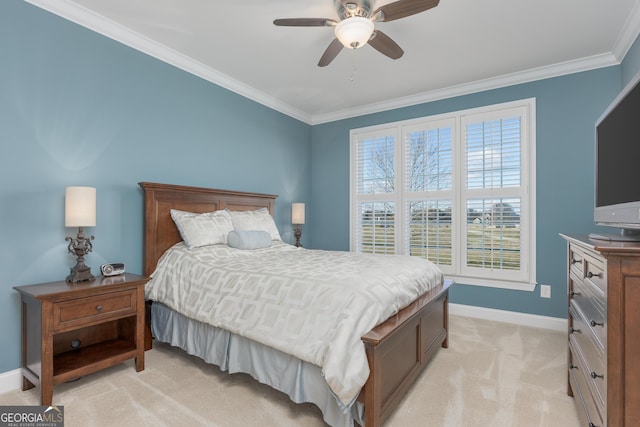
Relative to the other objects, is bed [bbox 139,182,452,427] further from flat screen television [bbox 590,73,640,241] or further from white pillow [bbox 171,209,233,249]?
flat screen television [bbox 590,73,640,241]

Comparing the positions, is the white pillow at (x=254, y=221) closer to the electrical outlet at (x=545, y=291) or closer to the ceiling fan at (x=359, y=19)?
the ceiling fan at (x=359, y=19)

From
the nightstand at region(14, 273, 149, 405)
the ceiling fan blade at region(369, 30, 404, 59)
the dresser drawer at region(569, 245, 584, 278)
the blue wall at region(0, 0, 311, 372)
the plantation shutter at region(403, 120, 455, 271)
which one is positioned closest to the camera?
the dresser drawer at region(569, 245, 584, 278)

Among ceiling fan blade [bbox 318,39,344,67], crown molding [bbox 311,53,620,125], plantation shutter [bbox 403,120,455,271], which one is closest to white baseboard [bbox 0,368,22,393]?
ceiling fan blade [bbox 318,39,344,67]

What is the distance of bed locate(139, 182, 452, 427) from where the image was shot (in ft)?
5.31

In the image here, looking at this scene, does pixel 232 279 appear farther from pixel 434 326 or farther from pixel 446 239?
pixel 446 239

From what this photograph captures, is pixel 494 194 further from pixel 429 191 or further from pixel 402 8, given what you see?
pixel 402 8

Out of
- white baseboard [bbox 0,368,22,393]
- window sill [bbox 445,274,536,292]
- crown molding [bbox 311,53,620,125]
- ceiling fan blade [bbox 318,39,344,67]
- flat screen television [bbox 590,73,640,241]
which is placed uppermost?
crown molding [bbox 311,53,620,125]

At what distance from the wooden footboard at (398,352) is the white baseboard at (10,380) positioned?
92.5 inches

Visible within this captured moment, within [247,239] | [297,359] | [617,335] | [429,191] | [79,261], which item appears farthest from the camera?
[429,191]

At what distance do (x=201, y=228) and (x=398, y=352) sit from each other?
1.99m

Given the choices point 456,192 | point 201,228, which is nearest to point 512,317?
point 456,192

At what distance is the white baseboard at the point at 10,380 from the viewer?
2.10 m

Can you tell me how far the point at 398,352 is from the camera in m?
1.88

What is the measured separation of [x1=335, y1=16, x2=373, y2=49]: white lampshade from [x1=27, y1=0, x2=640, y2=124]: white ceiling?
411mm
